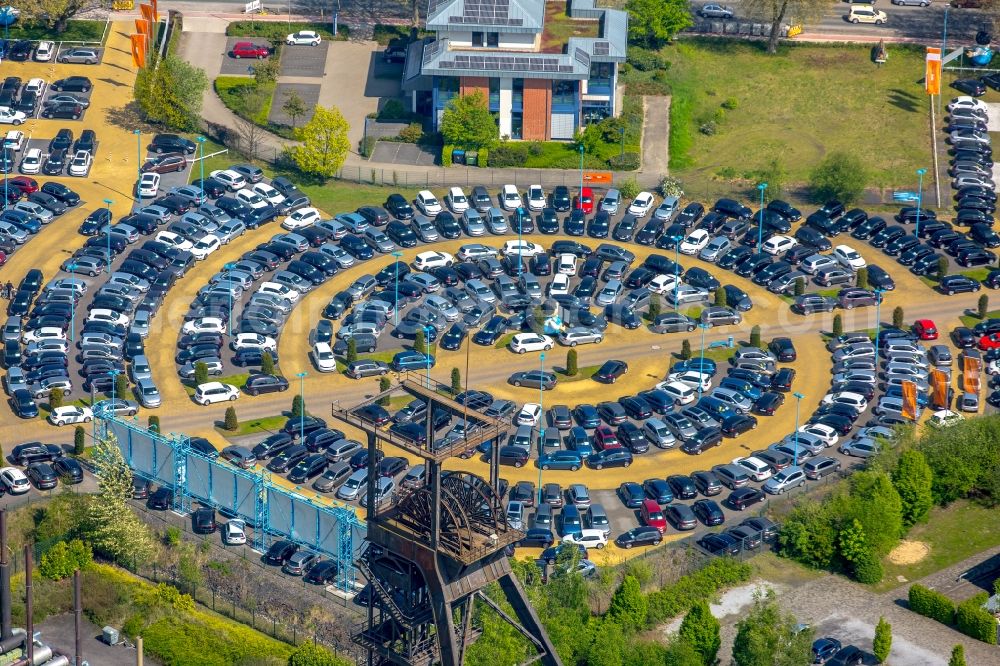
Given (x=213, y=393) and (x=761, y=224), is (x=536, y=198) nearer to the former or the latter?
(x=761, y=224)

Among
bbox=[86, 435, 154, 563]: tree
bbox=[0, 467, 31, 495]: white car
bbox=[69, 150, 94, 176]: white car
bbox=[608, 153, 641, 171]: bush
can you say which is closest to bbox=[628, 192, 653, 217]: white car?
bbox=[608, 153, 641, 171]: bush

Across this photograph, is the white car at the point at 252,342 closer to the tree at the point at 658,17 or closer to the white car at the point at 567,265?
the white car at the point at 567,265

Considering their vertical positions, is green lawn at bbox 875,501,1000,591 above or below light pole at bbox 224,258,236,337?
below

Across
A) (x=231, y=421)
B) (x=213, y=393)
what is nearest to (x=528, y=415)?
(x=231, y=421)

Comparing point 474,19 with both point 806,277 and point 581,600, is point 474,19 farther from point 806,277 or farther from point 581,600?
point 581,600

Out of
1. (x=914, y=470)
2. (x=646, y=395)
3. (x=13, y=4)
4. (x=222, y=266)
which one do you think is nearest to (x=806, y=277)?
(x=646, y=395)

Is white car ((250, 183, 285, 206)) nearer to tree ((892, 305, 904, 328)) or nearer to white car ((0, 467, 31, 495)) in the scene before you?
white car ((0, 467, 31, 495))

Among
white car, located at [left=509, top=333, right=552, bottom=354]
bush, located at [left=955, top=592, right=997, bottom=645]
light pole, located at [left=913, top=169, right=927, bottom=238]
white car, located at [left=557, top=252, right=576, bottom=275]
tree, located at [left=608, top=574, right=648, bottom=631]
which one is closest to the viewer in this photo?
tree, located at [left=608, top=574, right=648, bottom=631]
